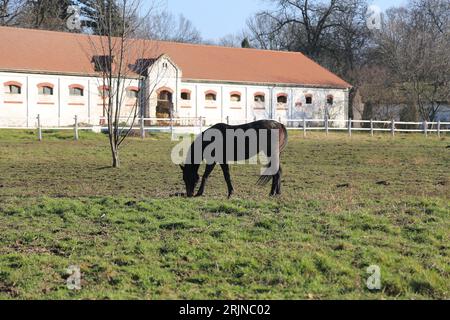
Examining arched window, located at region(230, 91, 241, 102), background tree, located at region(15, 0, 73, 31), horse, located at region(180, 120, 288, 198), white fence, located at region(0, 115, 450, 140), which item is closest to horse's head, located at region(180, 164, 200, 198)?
horse, located at region(180, 120, 288, 198)

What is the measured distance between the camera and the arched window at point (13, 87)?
1371 inches

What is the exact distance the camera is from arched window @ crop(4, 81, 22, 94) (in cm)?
3482

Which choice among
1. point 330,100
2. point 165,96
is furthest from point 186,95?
point 330,100

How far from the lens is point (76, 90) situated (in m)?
37.4

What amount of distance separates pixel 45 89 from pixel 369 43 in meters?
36.5

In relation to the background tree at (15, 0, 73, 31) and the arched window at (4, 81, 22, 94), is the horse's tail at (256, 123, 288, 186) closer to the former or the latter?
the arched window at (4, 81, 22, 94)

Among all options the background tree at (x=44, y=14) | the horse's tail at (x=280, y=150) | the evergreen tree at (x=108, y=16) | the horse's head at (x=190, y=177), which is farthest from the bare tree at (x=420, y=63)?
the horse's head at (x=190, y=177)

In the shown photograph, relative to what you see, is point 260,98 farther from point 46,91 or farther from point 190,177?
point 190,177

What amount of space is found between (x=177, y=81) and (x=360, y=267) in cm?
3510

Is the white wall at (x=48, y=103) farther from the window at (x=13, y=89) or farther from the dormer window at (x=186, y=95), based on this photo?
the dormer window at (x=186, y=95)

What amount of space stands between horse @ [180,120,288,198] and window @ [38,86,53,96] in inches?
1041

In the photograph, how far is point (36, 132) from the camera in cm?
2814

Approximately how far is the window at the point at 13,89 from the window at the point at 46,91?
1.22m

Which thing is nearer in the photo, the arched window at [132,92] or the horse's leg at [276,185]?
the horse's leg at [276,185]
